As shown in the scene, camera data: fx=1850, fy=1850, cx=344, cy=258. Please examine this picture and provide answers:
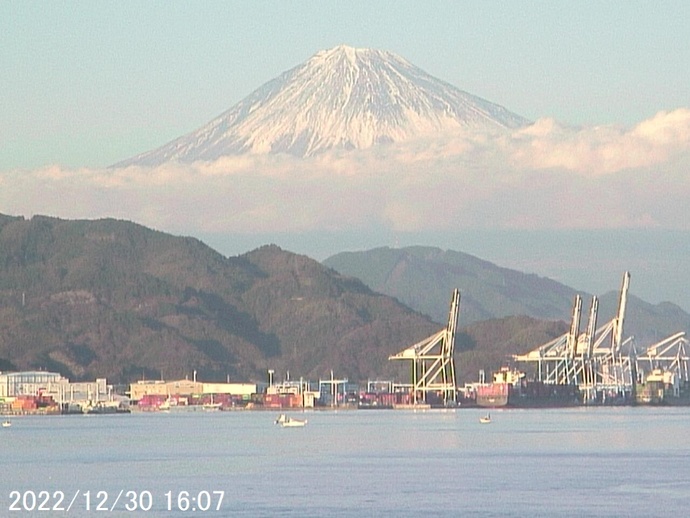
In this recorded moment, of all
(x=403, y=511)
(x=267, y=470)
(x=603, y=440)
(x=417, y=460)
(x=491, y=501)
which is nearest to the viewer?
(x=403, y=511)

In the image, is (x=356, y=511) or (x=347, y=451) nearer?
(x=356, y=511)

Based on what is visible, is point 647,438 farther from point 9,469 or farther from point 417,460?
point 9,469

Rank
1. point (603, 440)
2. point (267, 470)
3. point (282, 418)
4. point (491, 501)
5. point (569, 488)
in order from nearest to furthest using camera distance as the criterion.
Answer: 1. point (491, 501)
2. point (569, 488)
3. point (267, 470)
4. point (603, 440)
5. point (282, 418)

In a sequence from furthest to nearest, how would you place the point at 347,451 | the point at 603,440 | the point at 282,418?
the point at 282,418 < the point at 603,440 < the point at 347,451

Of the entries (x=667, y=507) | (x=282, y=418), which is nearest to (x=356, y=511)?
(x=667, y=507)

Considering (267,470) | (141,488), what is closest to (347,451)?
(267,470)

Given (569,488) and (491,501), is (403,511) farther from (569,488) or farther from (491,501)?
(569,488)
